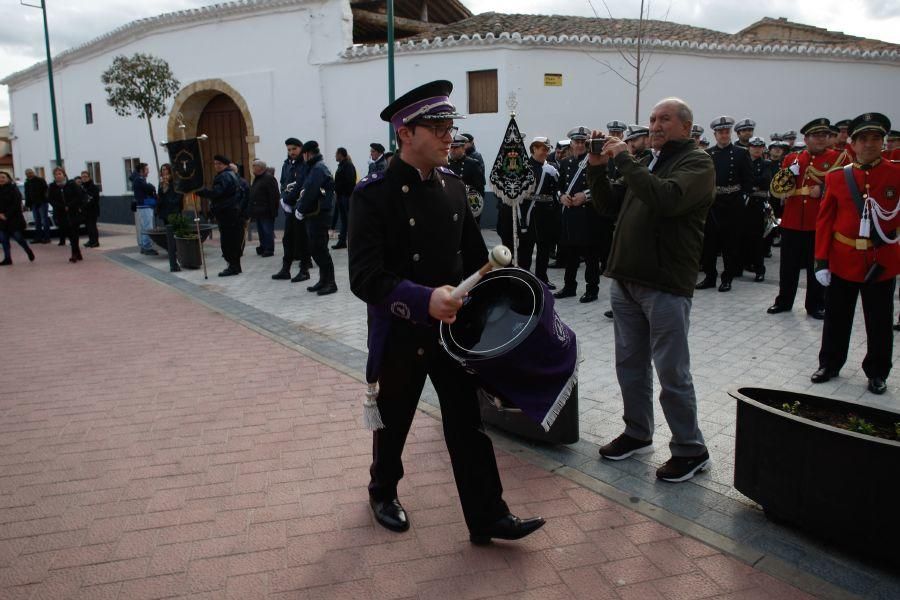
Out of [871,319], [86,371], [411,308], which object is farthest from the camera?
[86,371]

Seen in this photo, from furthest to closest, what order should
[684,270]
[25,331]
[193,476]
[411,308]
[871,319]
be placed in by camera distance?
1. [25,331]
2. [871,319]
3. [193,476]
4. [684,270]
5. [411,308]

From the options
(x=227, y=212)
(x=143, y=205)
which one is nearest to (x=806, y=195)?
(x=227, y=212)

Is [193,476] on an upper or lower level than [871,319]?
lower

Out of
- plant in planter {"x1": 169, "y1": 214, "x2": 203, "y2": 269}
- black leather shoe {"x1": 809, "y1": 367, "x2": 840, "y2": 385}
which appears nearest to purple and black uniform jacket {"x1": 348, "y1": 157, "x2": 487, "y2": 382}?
black leather shoe {"x1": 809, "y1": 367, "x2": 840, "y2": 385}

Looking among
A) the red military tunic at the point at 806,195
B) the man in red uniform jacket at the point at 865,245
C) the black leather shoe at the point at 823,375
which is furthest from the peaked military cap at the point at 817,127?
the black leather shoe at the point at 823,375

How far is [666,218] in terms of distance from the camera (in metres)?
3.66

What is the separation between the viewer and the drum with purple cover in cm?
284

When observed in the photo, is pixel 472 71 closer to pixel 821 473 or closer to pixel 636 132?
pixel 636 132

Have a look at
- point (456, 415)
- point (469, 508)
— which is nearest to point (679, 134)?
point (456, 415)

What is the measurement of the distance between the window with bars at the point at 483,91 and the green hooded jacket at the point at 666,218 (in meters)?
12.8

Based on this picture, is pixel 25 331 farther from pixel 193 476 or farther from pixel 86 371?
pixel 193 476

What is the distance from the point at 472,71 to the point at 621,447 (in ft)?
44.6

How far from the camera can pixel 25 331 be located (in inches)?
310

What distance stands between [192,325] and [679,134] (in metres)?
6.04
